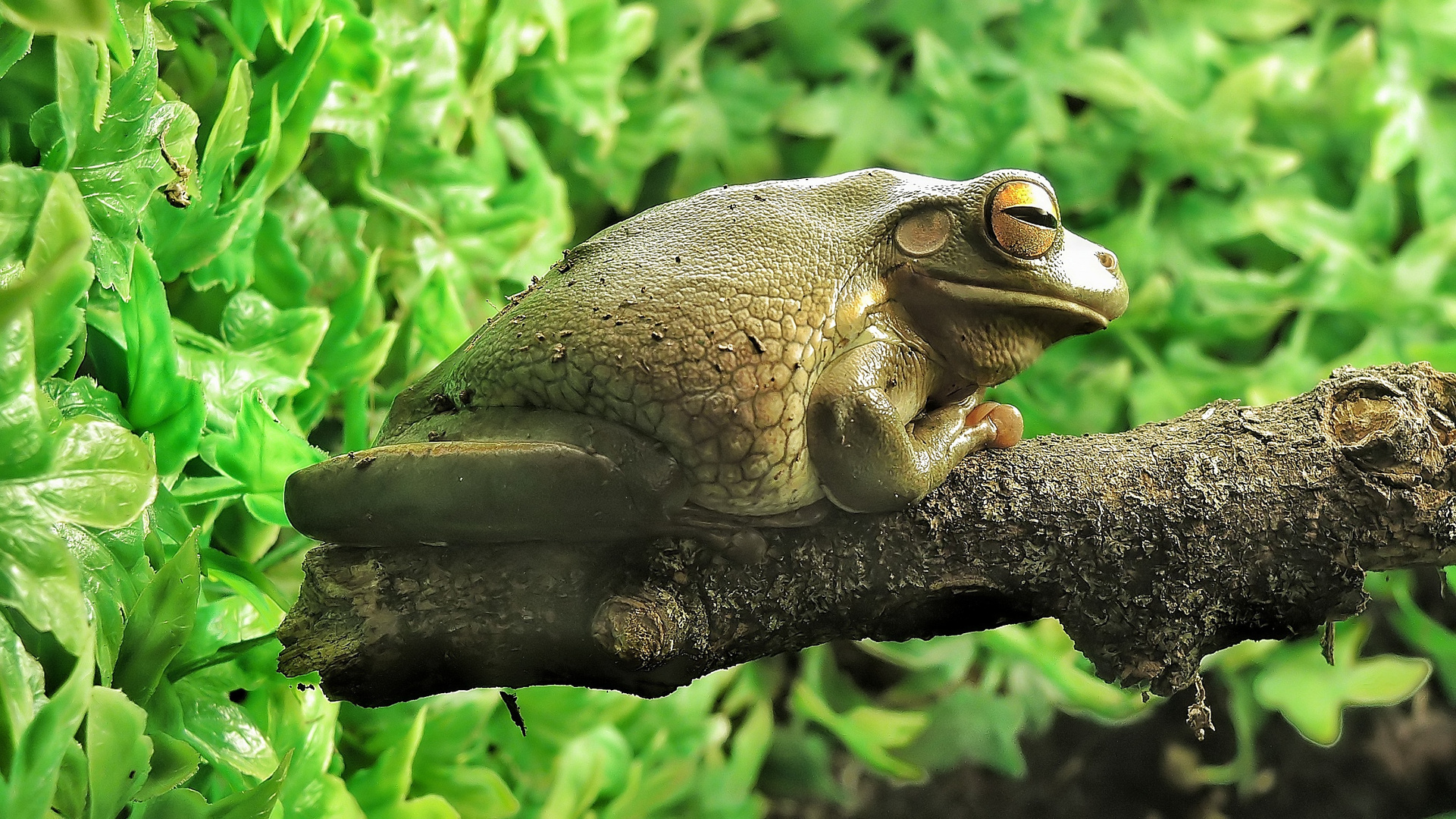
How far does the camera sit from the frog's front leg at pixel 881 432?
774 mm

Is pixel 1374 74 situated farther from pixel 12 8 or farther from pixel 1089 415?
pixel 12 8

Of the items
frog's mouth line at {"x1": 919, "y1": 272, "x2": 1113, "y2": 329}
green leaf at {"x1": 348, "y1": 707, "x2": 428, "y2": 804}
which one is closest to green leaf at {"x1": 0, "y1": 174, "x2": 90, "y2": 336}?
frog's mouth line at {"x1": 919, "y1": 272, "x2": 1113, "y2": 329}

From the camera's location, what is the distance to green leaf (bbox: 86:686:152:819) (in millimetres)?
760

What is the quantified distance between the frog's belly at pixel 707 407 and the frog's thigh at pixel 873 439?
0.02m

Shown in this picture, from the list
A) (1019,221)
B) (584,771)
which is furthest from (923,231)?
(584,771)

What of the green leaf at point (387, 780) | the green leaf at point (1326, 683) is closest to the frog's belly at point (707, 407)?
the green leaf at point (387, 780)

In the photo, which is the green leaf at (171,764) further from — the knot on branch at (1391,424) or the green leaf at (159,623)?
the knot on branch at (1391,424)

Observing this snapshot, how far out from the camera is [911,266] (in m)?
0.88

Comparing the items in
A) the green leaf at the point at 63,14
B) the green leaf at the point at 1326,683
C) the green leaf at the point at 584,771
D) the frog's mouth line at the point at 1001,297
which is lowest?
the green leaf at the point at 1326,683

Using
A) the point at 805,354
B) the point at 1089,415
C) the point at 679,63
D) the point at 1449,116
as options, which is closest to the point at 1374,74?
the point at 1449,116

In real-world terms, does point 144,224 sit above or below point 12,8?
below

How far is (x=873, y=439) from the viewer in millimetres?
771

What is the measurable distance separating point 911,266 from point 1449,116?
5.98ft

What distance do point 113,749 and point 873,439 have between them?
23.1 inches
